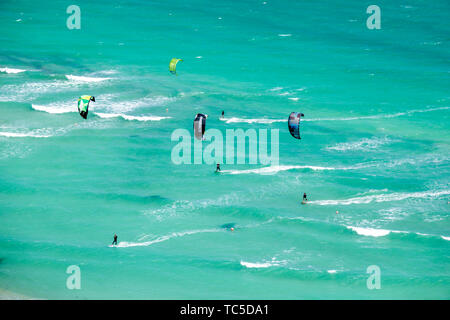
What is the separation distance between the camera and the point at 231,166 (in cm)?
4609

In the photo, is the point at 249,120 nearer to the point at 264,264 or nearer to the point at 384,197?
the point at 384,197

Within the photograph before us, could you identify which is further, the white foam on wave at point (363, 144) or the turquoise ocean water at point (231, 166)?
the white foam on wave at point (363, 144)

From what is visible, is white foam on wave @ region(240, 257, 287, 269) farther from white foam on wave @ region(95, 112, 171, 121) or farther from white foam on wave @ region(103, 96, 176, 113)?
white foam on wave @ region(103, 96, 176, 113)

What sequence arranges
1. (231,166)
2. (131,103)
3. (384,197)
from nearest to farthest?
1. (384,197)
2. (231,166)
3. (131,103)

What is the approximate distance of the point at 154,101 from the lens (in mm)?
62219

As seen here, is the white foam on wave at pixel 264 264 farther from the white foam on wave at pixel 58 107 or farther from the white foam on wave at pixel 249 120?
the white foam on wave at pixel 58 107

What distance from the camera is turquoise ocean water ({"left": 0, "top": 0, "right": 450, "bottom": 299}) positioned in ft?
107

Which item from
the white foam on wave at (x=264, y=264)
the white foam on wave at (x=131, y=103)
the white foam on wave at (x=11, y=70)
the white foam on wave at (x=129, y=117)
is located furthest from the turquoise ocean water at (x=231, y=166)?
the white foam on wave at (x=11, y=70)

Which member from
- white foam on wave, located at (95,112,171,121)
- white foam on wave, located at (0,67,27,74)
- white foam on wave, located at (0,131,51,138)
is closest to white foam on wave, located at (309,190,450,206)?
white foam on wave, located at (95,112,171,121)

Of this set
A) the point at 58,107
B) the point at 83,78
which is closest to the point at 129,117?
the point at 58,107

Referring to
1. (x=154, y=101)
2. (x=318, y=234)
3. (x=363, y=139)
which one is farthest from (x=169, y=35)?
(x=318, y=234)

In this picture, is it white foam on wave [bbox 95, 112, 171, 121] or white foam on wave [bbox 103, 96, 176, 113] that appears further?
white foam on wave [bbox 103, 96, 176, 113]

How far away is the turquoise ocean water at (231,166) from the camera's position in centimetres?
3266
